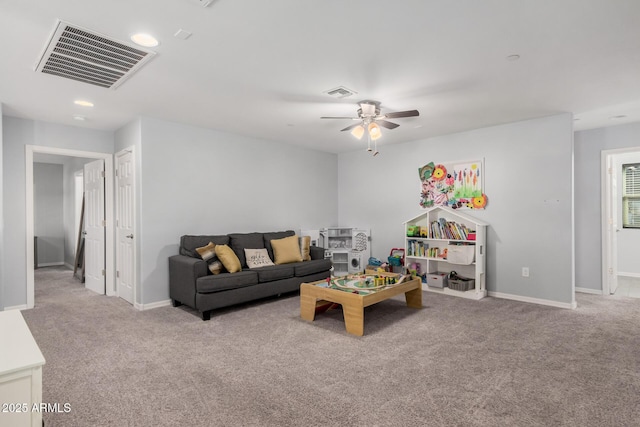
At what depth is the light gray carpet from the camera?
6.95 feet

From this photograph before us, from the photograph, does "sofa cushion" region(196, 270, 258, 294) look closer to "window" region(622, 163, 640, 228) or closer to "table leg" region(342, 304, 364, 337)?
"table leg" region(342, 304, 364, 337)

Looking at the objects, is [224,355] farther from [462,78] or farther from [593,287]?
[593,287]

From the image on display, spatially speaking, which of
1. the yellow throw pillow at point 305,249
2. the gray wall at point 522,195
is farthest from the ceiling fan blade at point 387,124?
the yellow throw pillow at point 305,249

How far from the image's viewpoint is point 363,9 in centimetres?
211

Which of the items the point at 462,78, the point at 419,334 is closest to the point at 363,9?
the point at 462,78

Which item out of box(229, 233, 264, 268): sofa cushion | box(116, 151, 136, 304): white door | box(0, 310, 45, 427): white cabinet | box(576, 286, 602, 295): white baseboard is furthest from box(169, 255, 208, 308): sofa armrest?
box(576, 286, 602, 295): white baseboard

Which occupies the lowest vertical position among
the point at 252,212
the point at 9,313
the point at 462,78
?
the point at 9,313

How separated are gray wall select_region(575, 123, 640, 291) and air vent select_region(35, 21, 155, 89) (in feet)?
19.4

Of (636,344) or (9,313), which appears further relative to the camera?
(636,344)

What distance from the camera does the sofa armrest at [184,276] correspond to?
403cm

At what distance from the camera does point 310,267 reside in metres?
5.18

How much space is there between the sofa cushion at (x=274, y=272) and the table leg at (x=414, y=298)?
63.8 inches

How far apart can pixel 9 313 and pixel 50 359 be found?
52.8 inches

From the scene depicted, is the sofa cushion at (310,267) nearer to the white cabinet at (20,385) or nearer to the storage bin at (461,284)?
the storage bin at (461,284)
